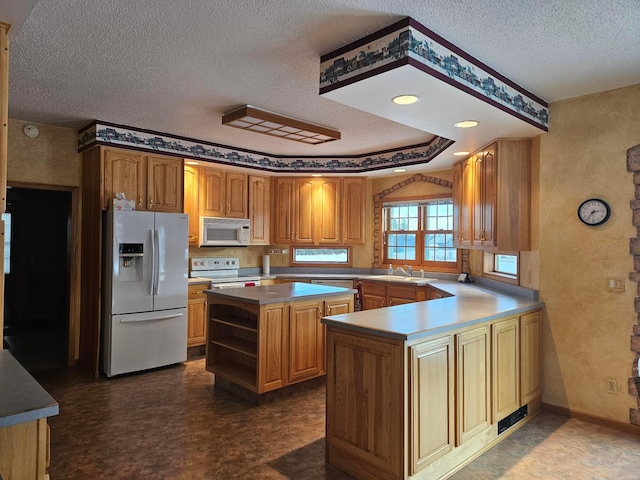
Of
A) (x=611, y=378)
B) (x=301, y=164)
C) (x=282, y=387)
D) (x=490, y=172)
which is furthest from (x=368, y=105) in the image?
(x=301, y=164)

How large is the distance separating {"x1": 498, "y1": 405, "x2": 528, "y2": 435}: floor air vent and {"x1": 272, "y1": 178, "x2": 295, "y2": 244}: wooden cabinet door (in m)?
3.74

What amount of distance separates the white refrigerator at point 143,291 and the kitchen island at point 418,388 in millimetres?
2557

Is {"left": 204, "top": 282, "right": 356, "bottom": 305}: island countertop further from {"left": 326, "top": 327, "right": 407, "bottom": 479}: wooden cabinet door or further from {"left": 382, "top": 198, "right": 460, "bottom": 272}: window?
{"left": 382, "top": 198, "right": 460, "bottom": 272}: window

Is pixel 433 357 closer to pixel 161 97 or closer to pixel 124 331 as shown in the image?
pixel 161 97

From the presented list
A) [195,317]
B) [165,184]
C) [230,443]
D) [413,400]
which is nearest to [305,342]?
[230,443]

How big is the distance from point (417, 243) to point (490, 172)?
226 cm

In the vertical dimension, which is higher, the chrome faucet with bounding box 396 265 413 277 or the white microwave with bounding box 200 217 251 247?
the white microwave with bounding box 200 217 251 247

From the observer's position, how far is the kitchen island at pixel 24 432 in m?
1.28

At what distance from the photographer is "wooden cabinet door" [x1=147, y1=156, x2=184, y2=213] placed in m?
4.69

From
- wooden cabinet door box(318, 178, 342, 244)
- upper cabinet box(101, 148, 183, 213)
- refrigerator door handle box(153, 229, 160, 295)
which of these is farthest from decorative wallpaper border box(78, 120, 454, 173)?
refrigerator door handle box(153, 229, 160, 295)

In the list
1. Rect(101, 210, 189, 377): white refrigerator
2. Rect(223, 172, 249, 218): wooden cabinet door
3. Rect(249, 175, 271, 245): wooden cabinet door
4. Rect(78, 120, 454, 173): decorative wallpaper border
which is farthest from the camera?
Rect(249, 175, 271, 245): wooden cabinet door

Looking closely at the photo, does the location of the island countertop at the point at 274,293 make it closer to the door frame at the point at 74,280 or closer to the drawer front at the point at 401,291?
the drawer front at the point at 401,291

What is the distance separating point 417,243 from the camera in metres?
5.95

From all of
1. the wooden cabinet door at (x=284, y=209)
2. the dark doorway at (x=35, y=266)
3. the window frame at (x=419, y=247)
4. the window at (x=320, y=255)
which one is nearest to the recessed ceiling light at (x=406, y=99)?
the window frame at (x=419, y=247)
